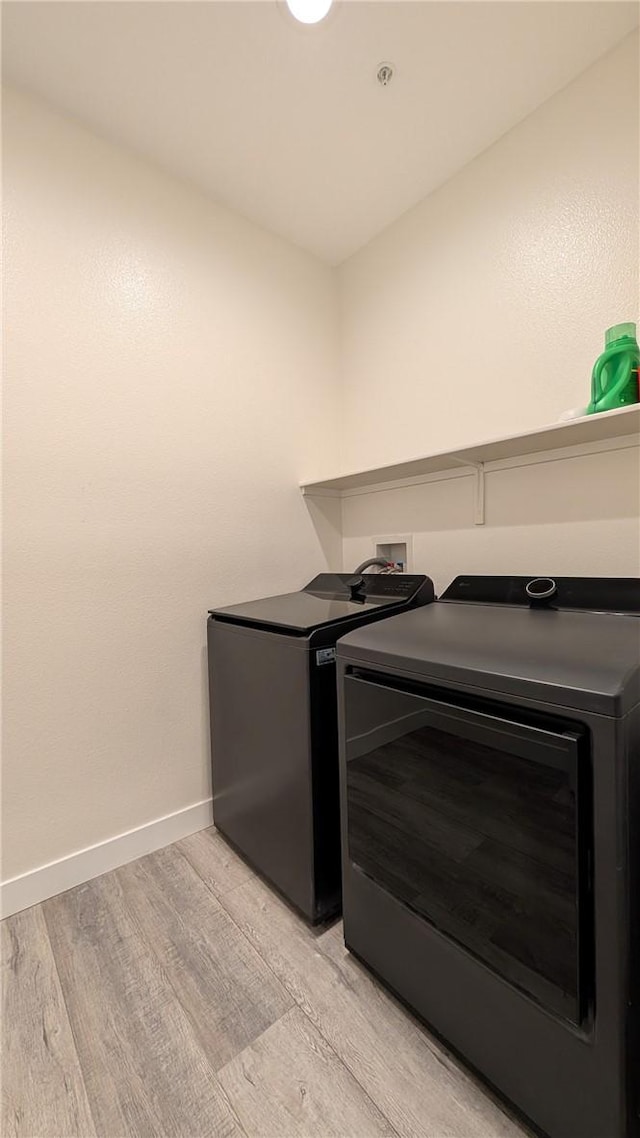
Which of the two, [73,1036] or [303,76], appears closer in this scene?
[73,1036]

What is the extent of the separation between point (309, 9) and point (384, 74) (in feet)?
1.07

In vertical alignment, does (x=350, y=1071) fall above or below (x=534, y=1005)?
below

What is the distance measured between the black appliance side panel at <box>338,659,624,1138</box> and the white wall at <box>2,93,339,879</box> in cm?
98

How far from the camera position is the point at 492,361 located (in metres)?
1.67

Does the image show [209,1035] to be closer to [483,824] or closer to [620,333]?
[483,824]

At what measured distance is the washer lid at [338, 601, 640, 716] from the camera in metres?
0.72

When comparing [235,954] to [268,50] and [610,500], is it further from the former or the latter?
[268,50]

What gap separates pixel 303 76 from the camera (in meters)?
1.41

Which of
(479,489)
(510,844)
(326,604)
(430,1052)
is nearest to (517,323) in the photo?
(479,489)

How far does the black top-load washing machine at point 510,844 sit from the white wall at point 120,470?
2.88 feet

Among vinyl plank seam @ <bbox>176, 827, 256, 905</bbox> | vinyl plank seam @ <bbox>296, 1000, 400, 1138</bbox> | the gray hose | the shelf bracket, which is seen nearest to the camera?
vinyl plank seam @ <bbox>296, 1000, 400, 1138</bbox>

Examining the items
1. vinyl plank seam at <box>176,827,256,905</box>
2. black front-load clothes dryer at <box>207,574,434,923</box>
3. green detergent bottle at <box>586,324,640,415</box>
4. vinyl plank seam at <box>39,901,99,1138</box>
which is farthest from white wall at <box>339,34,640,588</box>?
vinyl plank seam at <box>39,901,99,1138</box>

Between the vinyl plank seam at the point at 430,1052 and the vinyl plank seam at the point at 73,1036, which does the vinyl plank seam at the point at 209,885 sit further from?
the vinyl plank seam at the point at 73,1036

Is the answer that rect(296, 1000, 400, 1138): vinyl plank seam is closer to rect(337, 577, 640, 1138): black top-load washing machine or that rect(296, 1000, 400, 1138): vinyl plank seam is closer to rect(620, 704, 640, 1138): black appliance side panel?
rect(337, 577, 640, 1138): black top-load washing machine
